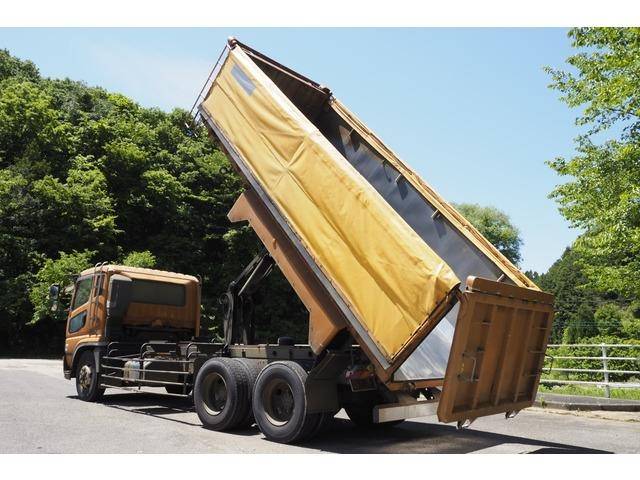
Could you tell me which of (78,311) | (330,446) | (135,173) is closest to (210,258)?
(135,173)

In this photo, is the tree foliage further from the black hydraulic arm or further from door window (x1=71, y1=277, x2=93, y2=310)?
the black hydraulic arm

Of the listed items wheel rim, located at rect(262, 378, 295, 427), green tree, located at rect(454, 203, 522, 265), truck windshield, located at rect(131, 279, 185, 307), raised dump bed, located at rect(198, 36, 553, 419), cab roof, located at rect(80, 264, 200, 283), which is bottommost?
wheel rim, located at rect(262, 378, 295, 427)

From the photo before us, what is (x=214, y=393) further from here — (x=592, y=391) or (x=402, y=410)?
(x=592, y=391)

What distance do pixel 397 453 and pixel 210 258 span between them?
105ft

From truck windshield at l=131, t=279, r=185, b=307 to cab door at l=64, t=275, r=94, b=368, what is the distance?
3.02ft

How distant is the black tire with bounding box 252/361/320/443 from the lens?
6727 mm

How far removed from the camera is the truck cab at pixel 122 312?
10.7m

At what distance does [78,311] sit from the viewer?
11.5 meters

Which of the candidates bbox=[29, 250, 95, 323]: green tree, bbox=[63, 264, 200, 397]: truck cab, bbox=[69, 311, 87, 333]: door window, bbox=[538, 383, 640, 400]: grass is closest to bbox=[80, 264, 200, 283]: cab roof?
bbox=[63, 264, 200, 397]: truck cab

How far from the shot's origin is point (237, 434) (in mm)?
7520

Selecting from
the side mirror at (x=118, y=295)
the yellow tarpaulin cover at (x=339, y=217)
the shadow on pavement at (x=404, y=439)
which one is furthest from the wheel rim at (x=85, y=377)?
the yellow tarpaulin cover at (x=339, y=217)

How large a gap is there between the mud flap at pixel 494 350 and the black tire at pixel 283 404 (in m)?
1.81

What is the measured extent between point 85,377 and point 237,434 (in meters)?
4.68

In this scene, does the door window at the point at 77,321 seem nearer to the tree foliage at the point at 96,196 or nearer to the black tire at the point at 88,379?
the black tire at the point at 88,379
